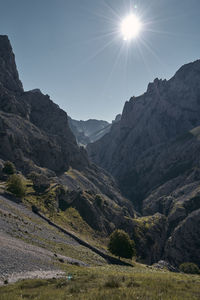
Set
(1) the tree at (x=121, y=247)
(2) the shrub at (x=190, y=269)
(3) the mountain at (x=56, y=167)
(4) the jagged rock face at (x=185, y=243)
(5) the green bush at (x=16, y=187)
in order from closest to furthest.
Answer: (1) the tree at (x=121, y=247)
(5) the green bush at (x=16, y=187)
(2) the shrub at (x=190, y=269)
(3) the mountain at (x=56, y=167)
(4) the jagged rock face at (x=185, y=243)

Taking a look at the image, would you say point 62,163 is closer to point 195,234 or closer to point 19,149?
point 19,149

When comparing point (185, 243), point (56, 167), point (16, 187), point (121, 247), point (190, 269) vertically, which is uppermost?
point (56, 167)

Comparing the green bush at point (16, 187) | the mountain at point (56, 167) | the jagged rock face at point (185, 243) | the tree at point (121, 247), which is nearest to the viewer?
the tree at point (121, 247)

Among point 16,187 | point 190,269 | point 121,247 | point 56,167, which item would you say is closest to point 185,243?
point 190,269

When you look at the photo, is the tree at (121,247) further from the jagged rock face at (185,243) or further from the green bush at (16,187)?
the jagged rock face at (185,243)

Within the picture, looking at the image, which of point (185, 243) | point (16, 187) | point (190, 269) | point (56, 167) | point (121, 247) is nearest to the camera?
point (121, 247)

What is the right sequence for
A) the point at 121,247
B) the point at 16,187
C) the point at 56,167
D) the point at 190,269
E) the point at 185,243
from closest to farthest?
the point at 121,247 → the point at 16,187 → the point at 190,269 → the point at 185,243 → the point at 56,167

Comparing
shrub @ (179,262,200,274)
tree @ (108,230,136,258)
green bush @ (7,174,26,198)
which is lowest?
shrub @ (179,262,200,274)

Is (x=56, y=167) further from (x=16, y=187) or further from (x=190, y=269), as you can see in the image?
(x=190, y=269)

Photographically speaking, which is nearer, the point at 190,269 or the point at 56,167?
the point at 190,269

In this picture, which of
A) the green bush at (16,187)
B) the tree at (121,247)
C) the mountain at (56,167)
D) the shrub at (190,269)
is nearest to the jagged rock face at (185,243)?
the shrub at (190,269)

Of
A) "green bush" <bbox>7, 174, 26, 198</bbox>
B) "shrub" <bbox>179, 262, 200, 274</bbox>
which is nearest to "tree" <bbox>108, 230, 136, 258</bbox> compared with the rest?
"shrub" <bbox>179, 262, 200, 274</bbox>

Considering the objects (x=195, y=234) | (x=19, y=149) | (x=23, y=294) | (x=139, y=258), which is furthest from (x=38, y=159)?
(x=23, y=294)

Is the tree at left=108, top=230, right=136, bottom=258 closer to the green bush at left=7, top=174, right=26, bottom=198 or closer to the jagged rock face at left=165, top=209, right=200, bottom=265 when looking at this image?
the green bush at left=7, top=174, right=26, bottom=198
